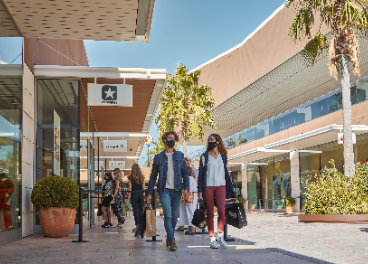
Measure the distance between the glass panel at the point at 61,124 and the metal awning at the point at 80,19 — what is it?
2.40 meters

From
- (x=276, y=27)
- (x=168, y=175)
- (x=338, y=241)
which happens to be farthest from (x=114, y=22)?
(x=276, y=27)

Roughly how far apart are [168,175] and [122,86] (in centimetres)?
500

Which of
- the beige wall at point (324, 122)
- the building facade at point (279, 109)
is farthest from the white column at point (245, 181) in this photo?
the beige wall at point (324, 122)

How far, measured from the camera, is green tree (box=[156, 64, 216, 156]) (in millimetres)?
28016

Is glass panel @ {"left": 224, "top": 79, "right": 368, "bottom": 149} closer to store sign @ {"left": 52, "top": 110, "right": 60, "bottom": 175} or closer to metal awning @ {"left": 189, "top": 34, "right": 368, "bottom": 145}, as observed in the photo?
metal awning @ {"left": 189, "top": 34, "right": 368, "bottom": 145}

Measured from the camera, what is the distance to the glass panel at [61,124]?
11.4 metres

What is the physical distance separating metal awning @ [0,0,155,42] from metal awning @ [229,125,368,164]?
45.5ft

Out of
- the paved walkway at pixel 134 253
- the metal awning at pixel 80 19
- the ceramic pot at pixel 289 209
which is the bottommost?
the ceramic pot at pixel 289 209

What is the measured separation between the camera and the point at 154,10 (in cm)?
843

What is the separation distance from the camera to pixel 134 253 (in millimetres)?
7133

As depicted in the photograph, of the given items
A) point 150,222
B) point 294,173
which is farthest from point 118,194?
point 294,173

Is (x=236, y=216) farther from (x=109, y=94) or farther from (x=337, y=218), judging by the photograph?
(x=337, y=218)

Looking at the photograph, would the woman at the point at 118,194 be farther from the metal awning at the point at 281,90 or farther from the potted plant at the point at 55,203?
the metal awning at the point at 281,90

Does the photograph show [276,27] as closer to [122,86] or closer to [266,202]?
[266,202]
